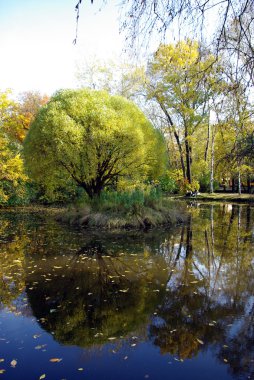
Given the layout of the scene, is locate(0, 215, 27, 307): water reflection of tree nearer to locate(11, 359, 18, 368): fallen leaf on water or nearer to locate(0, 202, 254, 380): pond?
locate(0, 202, 254, 380): pond

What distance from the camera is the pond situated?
155 inches

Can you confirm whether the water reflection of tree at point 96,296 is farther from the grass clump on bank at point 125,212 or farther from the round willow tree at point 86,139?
the round willow tree at point 86,139

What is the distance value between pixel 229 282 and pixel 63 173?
10535 mm

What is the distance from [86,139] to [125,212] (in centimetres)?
377

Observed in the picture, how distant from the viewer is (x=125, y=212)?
1433 cm

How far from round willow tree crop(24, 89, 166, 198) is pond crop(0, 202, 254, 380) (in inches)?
217

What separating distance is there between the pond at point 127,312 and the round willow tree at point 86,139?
5.52 metres

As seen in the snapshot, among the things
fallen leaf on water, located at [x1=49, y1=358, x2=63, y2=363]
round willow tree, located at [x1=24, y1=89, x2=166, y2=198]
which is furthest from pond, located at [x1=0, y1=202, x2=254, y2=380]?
round willow tree, located at [x1=24, y1=89, x2=166, y2=198]

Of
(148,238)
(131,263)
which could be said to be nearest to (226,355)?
(131,263)

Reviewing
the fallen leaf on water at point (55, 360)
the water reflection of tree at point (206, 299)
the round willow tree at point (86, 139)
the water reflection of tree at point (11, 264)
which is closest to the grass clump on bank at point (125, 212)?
the round willow tree at point (86, 139)

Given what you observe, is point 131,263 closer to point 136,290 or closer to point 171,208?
point 136,290

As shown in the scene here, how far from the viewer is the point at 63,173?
15.4 m

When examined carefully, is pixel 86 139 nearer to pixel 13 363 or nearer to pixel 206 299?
pixel 206 299

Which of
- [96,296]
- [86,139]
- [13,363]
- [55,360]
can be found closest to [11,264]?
[96,296]
